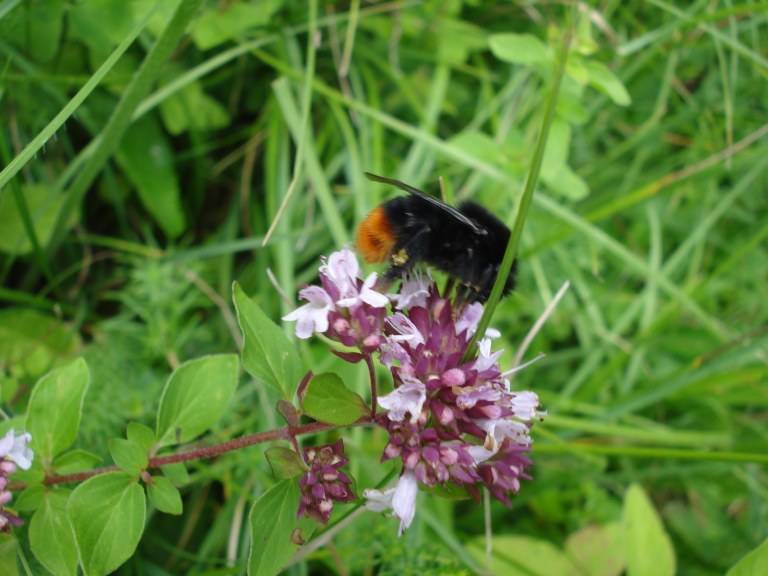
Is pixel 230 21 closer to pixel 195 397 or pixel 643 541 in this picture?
pixel 195 397

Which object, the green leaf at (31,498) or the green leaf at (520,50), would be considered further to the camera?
the green leaf at (520,50)

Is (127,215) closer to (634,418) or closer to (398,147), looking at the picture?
(398,147)

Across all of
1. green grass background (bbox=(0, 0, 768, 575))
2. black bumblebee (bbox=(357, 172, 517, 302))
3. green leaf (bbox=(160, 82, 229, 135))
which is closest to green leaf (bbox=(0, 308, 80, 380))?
green grass background (bbox=(0, 0, 768, 575))

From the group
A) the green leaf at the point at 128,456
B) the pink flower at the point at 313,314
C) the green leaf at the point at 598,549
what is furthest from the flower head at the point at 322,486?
the green leaf at the point at 598,549

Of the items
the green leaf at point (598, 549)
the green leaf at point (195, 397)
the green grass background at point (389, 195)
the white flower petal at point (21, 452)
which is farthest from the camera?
the green leaf at point (598, 549)

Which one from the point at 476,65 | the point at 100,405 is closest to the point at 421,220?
the point at 100,405

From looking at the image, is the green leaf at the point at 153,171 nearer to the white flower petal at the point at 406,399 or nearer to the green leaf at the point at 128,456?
the green leaf at the point at 128,456
